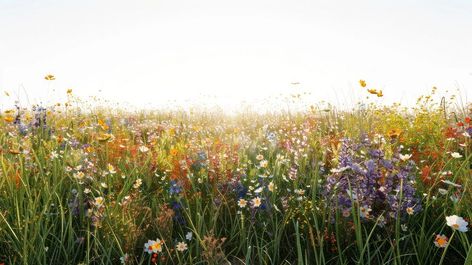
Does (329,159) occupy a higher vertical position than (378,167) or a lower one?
lower

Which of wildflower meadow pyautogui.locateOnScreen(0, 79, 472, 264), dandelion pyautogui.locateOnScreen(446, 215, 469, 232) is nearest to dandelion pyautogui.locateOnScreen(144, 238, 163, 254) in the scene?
wildflower meadow pyautogui.locateOnScreen(0, 79, 472, 264)

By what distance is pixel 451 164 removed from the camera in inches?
112

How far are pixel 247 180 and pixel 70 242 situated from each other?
135 cm

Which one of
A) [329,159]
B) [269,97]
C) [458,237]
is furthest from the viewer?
[269,97]

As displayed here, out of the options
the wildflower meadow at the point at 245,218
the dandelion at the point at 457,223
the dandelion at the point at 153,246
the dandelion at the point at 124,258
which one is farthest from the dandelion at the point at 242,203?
the dandelion at the point at 457,223

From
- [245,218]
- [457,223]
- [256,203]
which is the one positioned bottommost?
[245,218]

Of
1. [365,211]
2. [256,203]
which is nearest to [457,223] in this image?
[365,211]

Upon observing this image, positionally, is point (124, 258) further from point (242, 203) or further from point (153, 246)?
point (242, 203)

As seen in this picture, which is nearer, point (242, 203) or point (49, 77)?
point (242, 203)

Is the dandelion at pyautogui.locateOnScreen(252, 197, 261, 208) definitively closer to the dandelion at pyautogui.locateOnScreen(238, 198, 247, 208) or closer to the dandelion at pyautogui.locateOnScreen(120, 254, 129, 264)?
the dandelion at pyautogui.locateOnScreen(238, 198, 247, 208)

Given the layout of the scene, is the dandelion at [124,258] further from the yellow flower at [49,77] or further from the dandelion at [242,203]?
the yellow flower at [49,77]

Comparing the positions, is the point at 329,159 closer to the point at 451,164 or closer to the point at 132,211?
the point at 451,164

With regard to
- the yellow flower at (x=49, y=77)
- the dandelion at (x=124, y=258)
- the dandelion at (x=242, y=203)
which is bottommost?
the dandelion at (x=242, y=203)

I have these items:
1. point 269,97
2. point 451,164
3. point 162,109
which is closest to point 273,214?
point 451,164
